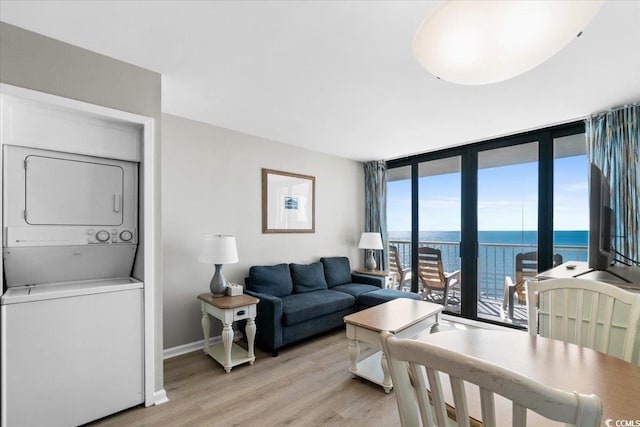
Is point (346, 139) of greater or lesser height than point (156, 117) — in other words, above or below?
above

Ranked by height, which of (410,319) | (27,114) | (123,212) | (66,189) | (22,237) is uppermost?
(27,114)

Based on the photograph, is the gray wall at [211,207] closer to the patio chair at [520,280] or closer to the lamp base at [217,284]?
the lamp base at [217,284]

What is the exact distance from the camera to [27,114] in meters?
1.76

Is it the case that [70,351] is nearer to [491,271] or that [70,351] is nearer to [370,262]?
[370,262]

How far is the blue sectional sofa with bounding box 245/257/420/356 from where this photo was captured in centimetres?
301

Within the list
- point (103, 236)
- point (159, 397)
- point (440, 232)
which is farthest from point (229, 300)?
point (440, 232)

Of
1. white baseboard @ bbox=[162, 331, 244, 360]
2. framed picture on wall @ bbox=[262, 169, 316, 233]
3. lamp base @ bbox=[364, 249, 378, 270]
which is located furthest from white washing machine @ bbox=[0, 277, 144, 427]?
lamp base @ bbox=[364, 249, 378, 270]

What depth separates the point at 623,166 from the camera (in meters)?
2.76

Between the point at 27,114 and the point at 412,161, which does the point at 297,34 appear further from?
the point at 412,161

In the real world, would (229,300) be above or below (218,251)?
below

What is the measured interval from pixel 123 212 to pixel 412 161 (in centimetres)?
399

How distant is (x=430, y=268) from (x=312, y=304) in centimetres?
203

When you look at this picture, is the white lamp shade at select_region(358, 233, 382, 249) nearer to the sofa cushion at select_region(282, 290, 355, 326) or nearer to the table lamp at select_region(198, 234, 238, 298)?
the sofa cushion at select_region(282, 290, 355, 326)

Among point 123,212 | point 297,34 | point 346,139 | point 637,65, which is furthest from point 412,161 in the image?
point 123,212
